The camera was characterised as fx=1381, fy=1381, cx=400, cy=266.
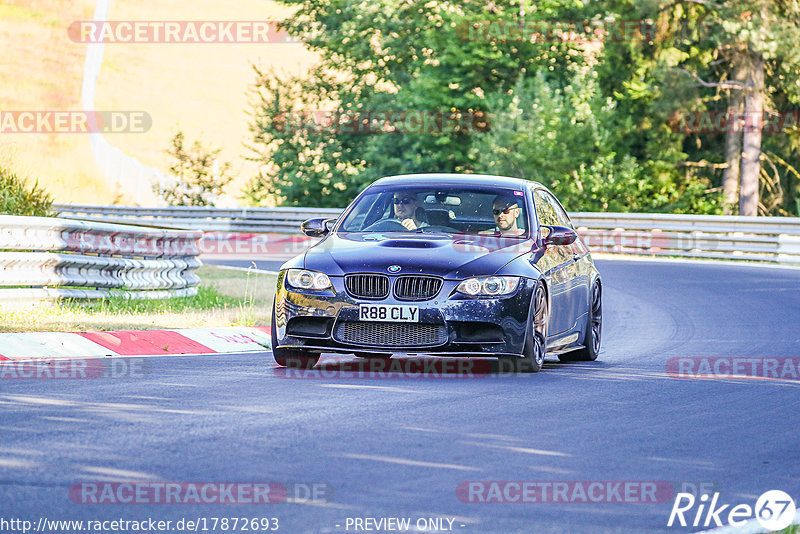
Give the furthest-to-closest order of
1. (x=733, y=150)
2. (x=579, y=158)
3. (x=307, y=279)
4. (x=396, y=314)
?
(x=579, y=158)
(x=733, y=150)
(x=307, y=279)
(x=396, y=314)

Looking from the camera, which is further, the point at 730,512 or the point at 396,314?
the point at 396,314

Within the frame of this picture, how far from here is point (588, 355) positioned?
12391 millimetres

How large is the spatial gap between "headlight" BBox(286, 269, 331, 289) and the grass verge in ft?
9.08

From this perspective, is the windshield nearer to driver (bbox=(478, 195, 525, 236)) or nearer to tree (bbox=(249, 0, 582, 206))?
driver (bbox=(478, 195, 525, 236))

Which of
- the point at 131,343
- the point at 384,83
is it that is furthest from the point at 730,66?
the point at 131,343

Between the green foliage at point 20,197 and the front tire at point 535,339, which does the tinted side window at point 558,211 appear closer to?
the front tire at point 535,339

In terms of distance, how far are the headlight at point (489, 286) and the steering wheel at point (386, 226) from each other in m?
1.33

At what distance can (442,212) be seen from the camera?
1147 cm

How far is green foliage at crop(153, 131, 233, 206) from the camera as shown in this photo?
4491cm

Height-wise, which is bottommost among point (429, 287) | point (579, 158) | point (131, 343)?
point (131, 343)

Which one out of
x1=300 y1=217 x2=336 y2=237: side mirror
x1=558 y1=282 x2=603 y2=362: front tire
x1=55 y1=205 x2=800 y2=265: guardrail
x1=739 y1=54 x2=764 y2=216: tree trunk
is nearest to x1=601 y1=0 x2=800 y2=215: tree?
x1=739 y1=54 x2=764 y2=216: tree trunk

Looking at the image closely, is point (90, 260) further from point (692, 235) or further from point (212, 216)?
point (212, 216)

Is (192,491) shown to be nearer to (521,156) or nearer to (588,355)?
(588,355)

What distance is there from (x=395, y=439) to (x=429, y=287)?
3007 mm
